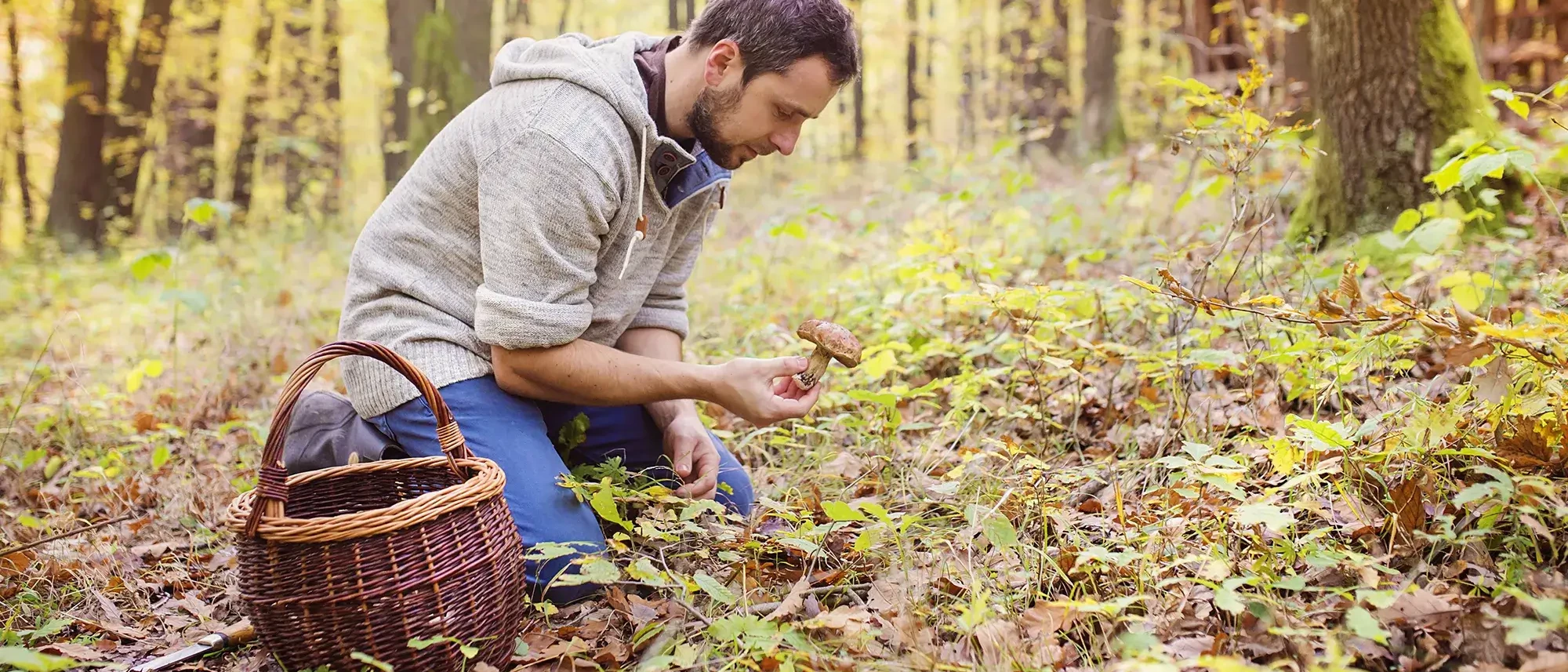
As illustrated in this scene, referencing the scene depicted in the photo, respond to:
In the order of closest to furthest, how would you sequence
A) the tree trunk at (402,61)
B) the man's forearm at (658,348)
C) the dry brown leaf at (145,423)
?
the man's forearm at (658,348) → the dry brown leaf at (145,423) → the tree trunk at (402,61)

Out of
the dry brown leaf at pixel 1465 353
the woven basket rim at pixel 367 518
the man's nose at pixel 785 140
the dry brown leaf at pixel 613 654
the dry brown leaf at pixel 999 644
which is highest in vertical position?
the man's nose at pixel 785 140

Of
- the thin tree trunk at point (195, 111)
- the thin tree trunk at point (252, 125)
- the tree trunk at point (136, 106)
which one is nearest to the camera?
the tree trunk at point (136, 106)

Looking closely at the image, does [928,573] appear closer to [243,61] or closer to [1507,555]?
[1507,555]

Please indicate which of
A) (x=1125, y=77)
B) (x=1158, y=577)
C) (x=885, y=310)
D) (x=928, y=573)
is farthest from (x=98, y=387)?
(x=1125, y=77)

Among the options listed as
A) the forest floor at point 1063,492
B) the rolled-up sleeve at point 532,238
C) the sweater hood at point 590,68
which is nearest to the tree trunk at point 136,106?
the forest floor at point 1063,492

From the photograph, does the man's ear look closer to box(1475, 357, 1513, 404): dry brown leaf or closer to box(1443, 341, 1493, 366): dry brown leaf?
box(1443, 341, 1493, 366): dry brown leaf

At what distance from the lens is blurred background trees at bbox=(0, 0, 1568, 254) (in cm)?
403

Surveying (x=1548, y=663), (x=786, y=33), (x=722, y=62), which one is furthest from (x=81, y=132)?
(x=1548, y=663)

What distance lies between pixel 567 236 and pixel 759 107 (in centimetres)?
56

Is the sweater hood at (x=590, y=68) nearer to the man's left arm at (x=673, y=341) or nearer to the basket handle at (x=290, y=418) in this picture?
the man's left arm at (x=673, y=341)

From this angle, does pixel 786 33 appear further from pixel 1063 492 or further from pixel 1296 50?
pixel 1296 50

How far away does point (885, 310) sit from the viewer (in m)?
3.86

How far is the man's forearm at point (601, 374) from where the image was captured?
2332mm

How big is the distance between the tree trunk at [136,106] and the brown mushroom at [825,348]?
1051cm
